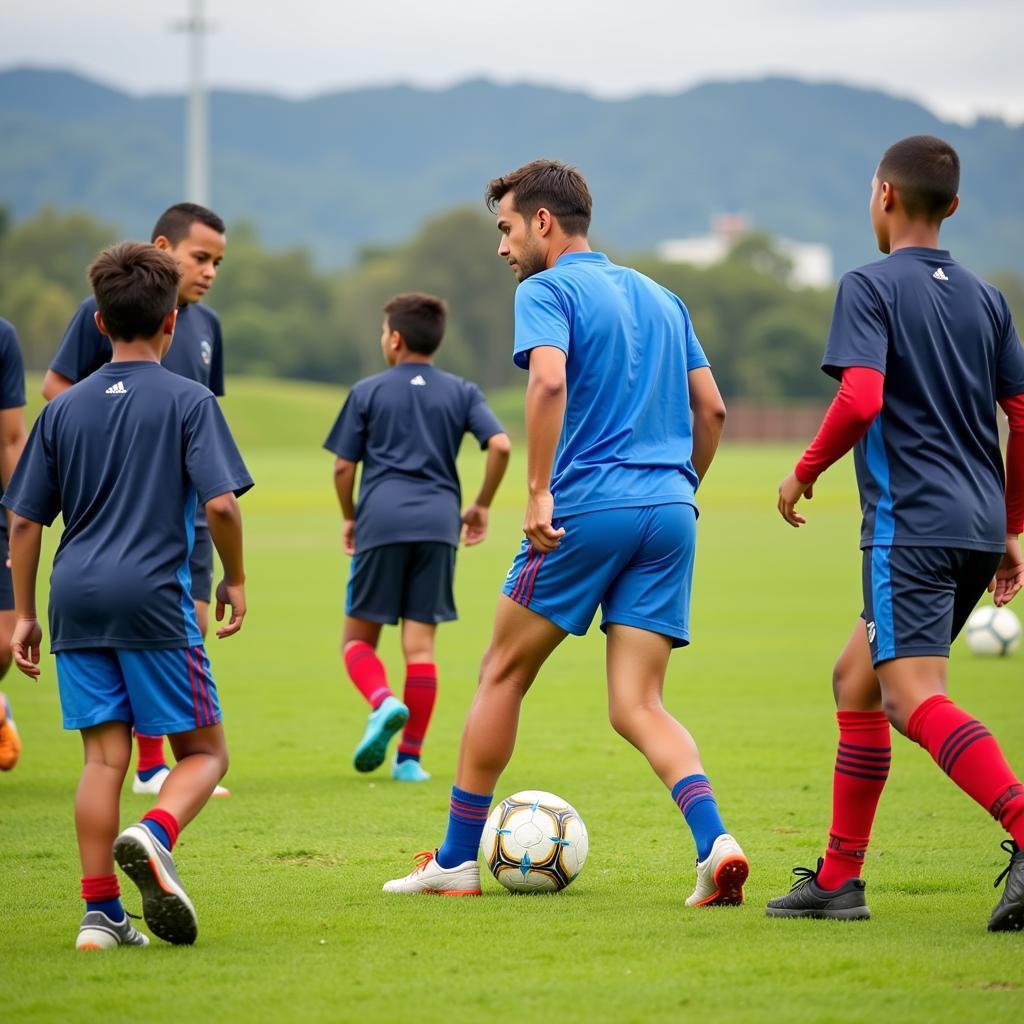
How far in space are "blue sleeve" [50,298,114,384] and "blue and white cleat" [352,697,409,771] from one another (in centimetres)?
222

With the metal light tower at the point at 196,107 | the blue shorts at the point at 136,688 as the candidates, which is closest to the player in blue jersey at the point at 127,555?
the blue shorts at the point at 136,688

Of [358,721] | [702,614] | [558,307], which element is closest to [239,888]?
[558,307]

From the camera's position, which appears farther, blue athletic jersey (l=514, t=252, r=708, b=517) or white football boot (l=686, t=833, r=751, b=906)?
blue athletic jersey (l=514, t=252, r=708, b=517)

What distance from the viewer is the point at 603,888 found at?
5.64m

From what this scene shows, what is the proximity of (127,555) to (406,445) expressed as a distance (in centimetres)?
399

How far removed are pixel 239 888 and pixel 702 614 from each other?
37.7 feet

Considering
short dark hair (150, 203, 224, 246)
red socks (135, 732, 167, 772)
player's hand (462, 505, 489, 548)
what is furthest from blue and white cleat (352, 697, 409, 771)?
short dark hair (150, 203, 224, 246)

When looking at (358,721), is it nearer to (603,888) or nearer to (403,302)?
(403,302)

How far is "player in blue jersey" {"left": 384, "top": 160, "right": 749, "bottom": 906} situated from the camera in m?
5.16

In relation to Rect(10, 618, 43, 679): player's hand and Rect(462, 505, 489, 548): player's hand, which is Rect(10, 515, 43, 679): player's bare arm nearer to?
Rect(10, 618, 43, 679): player's hand

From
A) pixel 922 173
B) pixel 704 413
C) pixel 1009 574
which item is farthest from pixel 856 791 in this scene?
pixel 922 173

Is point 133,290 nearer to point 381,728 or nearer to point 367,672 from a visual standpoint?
point 381,728

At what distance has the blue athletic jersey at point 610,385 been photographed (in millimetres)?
5258

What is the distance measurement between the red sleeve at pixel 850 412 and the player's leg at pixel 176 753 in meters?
2.00
